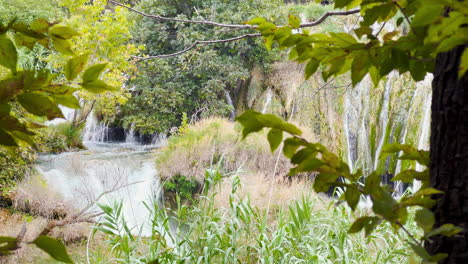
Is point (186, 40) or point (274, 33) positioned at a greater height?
point (186, 40)

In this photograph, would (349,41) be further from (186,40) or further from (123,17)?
(186,40)

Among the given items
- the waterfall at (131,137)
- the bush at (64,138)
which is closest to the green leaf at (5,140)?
the bush at (64,138)

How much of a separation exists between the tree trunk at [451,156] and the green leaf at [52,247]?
1.26 ft

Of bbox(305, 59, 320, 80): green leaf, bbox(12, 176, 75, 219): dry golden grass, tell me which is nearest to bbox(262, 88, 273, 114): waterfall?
bbox(12, 176, 75, 219): dry golden grass

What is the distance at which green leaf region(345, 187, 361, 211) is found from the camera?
40cm

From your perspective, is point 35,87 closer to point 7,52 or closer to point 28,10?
point 7,52

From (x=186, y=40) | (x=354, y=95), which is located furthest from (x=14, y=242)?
(x=186, y=40)

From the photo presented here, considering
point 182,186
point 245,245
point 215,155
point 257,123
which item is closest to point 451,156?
point 257,123

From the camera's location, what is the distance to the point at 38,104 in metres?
0.42

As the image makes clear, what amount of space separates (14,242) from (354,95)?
288 inches

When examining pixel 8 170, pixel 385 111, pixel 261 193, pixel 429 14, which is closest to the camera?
pixel 429 14

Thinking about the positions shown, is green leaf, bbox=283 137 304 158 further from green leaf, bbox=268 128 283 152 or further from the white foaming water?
the white foaming water

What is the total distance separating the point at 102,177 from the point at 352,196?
21.1ft

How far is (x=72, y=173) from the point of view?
21.6 feet
